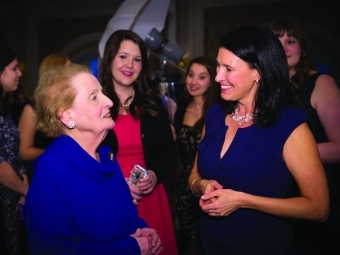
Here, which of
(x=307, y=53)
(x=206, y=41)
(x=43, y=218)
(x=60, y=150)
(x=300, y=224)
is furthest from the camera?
(x=206, y=41)

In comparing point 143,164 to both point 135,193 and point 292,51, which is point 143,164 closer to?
point 135,193

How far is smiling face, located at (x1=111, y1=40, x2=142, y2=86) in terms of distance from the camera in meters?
2.30

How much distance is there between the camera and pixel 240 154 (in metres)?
1.49

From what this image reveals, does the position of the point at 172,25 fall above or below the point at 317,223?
above

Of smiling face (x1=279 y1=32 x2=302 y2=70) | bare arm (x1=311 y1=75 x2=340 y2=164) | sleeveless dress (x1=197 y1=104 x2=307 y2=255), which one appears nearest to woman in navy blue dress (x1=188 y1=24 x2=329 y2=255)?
sleeveless dress (x1=197 y1=104 x2=307 y2=255)

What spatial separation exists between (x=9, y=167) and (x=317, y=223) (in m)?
1.86

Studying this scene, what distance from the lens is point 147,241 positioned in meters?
1.51

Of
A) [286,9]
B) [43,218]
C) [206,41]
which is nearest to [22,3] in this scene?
[206,41]

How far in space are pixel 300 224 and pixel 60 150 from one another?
1.39 metres

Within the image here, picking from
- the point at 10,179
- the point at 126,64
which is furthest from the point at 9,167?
the point at 126,64

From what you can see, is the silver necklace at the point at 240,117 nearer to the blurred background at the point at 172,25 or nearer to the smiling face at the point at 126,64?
the smiling face at the point at 126,64

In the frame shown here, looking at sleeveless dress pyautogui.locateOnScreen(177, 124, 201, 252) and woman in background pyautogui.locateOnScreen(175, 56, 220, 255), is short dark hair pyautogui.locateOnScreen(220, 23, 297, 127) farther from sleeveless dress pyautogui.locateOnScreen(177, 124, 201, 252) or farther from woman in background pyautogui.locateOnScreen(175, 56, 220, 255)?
sleeveless dress pyautogui.locateOnScreen(177, 124, 201, 252)

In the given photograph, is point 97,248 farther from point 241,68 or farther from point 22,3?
point 22,3

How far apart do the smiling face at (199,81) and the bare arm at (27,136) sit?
142 cm
